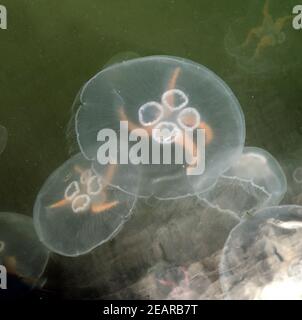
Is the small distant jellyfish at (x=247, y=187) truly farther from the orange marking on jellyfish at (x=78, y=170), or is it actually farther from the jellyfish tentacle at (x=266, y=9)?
the jellyfish tentacle at (x=266, y=9)

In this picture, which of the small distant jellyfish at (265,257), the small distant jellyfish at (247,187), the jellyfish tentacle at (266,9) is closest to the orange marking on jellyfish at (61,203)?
the small distant jellyfish at (247,187)

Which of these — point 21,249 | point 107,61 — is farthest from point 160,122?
point 21,249

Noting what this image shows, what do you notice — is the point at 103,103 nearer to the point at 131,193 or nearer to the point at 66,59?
the point at 66,59

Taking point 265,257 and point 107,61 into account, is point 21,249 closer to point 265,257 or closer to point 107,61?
point 107,61

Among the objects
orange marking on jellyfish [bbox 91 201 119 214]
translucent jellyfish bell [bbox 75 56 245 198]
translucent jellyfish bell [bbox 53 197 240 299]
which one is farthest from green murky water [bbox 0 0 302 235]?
translucent jellyfish bell [bbox 53 197 240 299]

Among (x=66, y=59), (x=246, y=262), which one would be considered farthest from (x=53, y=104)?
(x=246, y=262)
